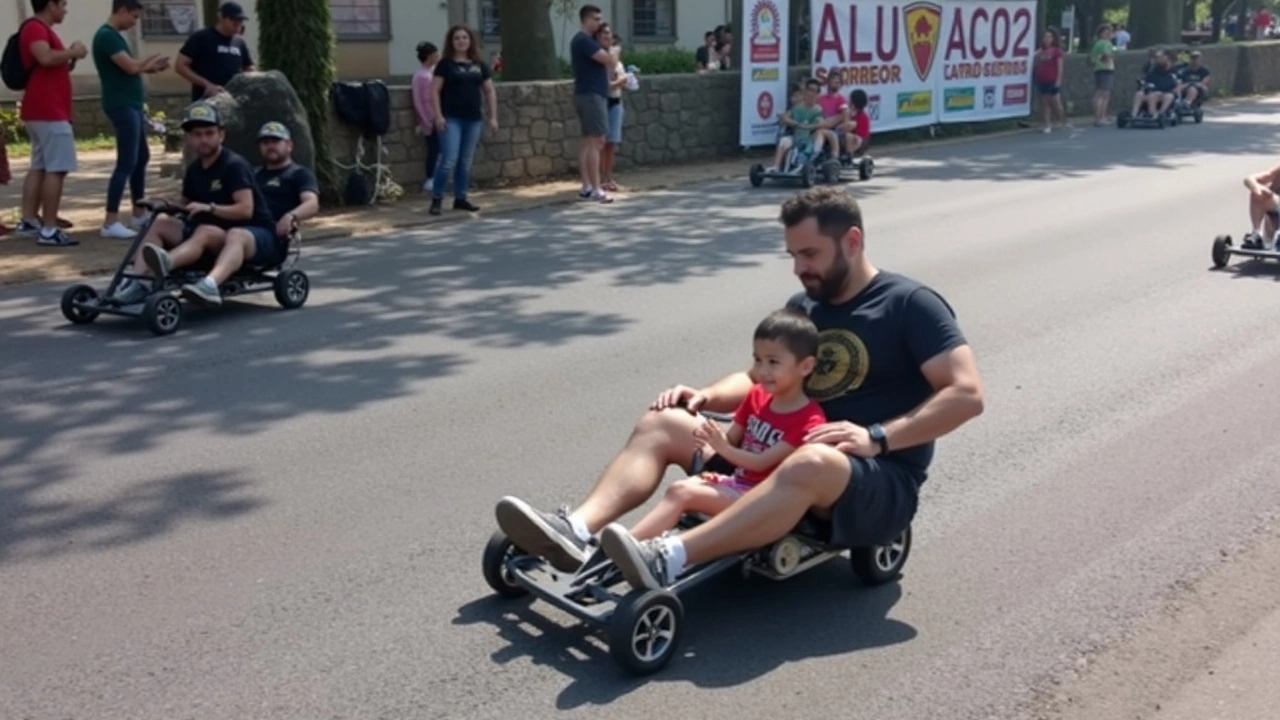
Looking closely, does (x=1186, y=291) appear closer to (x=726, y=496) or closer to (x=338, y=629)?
(x=726, y=496)

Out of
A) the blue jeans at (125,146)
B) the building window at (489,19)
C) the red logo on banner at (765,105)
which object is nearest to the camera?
the blue jeans at (125,146)

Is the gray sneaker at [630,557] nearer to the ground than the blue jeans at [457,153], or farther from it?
nearer to the ground

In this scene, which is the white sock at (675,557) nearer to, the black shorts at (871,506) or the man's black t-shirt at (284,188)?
the black shorts at (871,506)

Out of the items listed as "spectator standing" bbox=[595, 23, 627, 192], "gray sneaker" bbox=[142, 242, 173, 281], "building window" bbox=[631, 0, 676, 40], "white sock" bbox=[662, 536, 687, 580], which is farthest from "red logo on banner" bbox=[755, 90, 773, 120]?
"white sock" bbox=[662, 536, 687, 580]

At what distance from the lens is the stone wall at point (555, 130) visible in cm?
1634

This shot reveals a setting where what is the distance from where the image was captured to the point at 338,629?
4.77m

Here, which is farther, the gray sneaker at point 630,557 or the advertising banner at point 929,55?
the advertising banner at point 929,55

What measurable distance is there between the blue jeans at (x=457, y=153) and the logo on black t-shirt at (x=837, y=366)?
1019 centimetres

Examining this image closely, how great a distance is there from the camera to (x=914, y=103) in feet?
80.4

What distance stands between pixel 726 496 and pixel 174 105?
2358cm

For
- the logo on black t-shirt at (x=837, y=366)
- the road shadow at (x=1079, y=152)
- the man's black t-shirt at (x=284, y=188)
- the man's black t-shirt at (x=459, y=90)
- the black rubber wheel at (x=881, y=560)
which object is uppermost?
the man's black t-shirt at (x=459, y=90)

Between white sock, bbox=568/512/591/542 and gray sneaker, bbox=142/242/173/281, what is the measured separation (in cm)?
517

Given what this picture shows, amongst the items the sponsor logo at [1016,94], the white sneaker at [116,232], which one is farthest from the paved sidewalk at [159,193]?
the sponsor logo at [1016,94]

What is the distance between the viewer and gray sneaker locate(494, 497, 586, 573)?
4.68m
